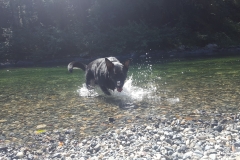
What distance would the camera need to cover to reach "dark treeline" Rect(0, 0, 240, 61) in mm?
26266

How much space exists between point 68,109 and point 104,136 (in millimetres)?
2212

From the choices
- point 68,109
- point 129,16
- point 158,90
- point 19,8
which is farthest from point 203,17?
point 68,109

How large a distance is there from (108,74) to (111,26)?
21.9 m

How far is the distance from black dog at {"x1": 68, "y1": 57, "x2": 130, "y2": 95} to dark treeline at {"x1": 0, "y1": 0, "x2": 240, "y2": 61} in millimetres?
16212

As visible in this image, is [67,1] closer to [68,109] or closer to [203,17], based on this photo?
[203,17]

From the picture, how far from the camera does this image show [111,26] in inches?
1145

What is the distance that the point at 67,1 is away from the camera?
3186cm

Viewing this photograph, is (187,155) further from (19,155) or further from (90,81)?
(90,81)

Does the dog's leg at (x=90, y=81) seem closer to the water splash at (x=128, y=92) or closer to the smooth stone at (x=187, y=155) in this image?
the water splash at (x=128, y=92)

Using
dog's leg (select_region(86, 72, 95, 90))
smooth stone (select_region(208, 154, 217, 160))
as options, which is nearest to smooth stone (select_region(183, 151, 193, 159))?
smooth stone (select_region(208, 154, 217, 160))

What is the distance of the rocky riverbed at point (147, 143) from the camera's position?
3.96m

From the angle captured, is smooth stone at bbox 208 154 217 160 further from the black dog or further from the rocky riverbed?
the black dog

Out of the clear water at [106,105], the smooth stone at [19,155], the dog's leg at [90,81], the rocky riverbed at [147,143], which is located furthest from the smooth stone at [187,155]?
the dog's leg at [90,81]

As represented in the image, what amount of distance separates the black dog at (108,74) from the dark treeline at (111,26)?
16212mm
